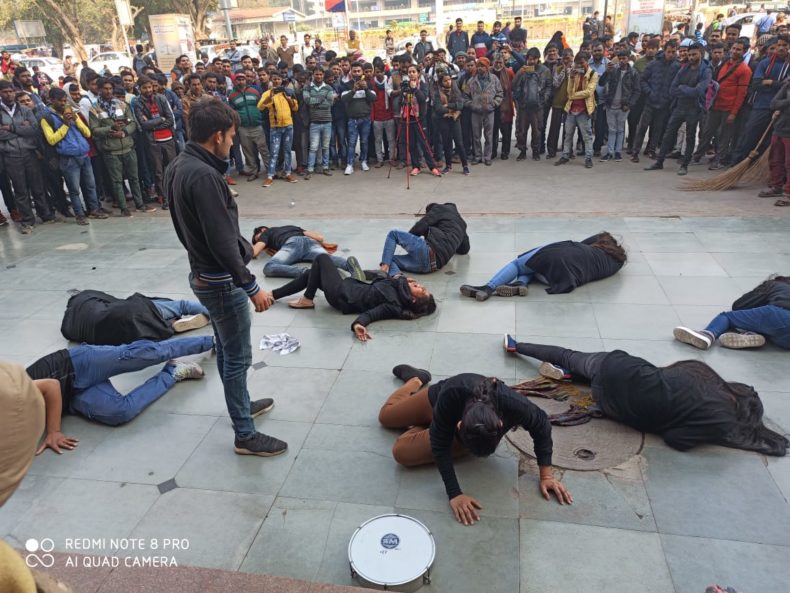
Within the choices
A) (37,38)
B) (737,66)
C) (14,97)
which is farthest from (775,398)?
(37,38)

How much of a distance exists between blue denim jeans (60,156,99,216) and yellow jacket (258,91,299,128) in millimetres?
2862

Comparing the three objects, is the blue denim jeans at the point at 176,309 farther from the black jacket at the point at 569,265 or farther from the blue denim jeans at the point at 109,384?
the black jacket at the point at 569,265

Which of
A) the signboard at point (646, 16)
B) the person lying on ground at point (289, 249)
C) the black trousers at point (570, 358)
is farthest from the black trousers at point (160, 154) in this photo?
the signboard at point (646, 16)

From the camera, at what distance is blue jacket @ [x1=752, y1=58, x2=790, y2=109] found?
26.1 feet

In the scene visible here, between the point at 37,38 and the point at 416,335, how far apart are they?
41.0 m

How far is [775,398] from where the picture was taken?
362cm

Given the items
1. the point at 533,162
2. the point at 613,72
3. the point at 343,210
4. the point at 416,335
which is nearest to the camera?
the point at 416,335

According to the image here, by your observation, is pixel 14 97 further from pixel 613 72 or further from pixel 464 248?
pixel 613 72

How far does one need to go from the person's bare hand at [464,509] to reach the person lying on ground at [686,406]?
1170 millimetres

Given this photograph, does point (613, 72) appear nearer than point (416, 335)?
No

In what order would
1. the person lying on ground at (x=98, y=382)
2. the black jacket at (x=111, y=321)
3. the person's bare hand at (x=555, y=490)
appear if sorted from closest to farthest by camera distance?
the person's bare hand at (x=555, y=490), the person lying on ground at (x=98, y=382), the black jacket at (x=111, y=321)

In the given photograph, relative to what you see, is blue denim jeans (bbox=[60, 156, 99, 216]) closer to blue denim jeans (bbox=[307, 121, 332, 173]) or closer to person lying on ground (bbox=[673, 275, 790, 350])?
blue denim jeans (bbox=[307, 121, 332, 173])

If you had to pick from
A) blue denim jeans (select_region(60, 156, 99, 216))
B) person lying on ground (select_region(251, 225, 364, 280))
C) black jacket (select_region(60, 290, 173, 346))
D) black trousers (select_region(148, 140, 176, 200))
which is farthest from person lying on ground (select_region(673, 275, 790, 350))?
blue denim jeans (select_region(60, 156, 99, 216))

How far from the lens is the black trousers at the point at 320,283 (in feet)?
16.6
